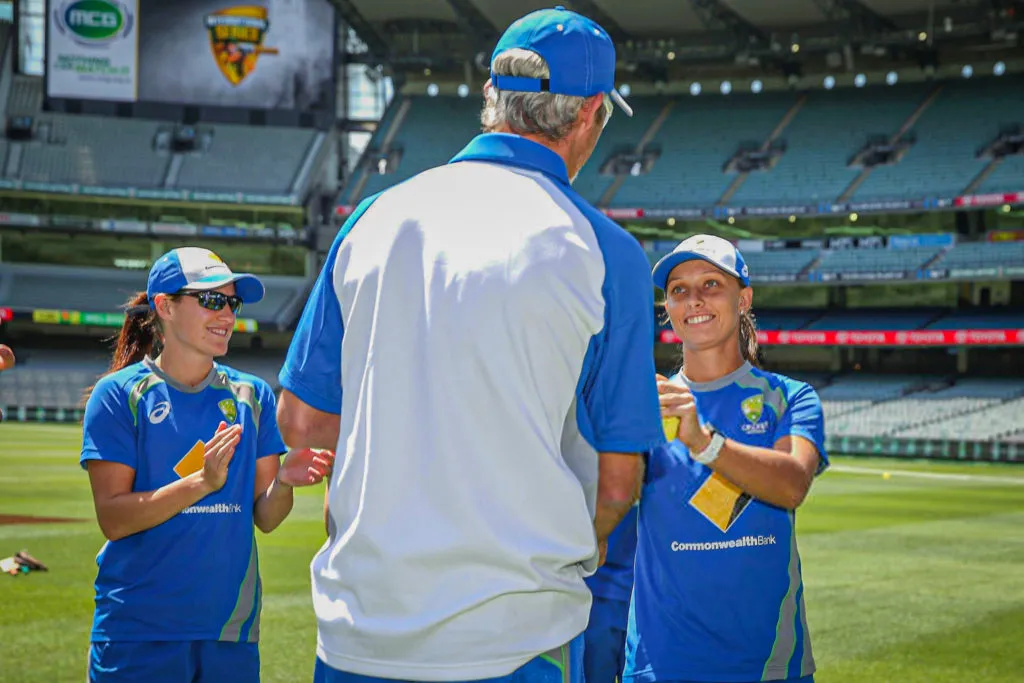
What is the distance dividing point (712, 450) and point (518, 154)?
1.74 metres

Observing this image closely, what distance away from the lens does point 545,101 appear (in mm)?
2605

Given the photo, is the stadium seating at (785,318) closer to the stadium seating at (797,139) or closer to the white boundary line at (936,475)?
the stadium seating at (797,139)

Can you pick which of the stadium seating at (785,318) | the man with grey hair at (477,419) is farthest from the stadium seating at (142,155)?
the man with grey hair at (477,419)

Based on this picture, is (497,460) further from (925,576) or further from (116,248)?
(116,248)

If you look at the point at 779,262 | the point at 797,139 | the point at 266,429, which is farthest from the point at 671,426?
the point at 797,139

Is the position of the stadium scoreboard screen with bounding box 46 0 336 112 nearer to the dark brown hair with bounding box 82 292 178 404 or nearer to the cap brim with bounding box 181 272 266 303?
the dark brown hair with bounding box 82 292 178 404

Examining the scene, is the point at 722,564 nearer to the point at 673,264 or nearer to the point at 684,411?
the point at 684,411

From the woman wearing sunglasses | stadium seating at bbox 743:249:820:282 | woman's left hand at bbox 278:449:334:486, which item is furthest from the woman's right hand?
stadium seating at bbox 743:249:820:282

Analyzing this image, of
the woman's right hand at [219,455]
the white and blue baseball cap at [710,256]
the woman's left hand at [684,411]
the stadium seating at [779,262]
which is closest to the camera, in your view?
the woman's left hand at [684,411]

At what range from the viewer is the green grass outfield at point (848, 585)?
364 inches

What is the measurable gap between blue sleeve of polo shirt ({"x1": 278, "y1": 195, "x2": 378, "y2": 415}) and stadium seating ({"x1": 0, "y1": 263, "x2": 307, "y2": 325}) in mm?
53770

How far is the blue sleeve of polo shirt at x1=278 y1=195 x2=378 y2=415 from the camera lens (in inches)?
100

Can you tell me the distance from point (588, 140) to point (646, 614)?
216 cm

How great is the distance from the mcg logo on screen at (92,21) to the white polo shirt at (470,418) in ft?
190
